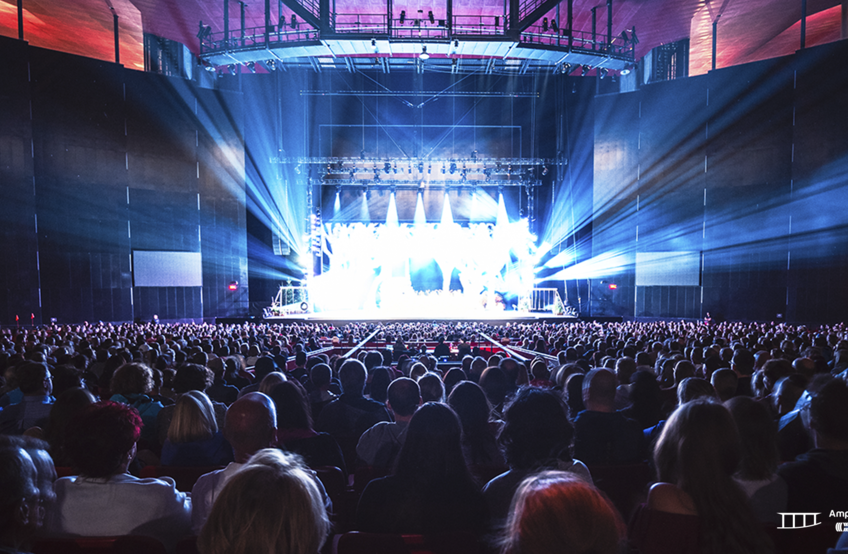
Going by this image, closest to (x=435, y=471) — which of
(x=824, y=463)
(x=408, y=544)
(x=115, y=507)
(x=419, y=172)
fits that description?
(x=408, y=544)

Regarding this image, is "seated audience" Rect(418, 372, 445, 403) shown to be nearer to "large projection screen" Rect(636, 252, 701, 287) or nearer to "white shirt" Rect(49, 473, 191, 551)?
"white shirt" Rect(49, 473, 191, 551)

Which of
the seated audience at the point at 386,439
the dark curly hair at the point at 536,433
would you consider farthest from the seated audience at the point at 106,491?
the dark curly hair at the point at 536,433

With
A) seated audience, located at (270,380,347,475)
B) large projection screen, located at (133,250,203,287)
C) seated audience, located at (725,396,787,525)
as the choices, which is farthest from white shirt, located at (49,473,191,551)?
large projection screen, located at (133,250,203,287)

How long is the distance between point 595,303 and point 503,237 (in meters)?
4.80

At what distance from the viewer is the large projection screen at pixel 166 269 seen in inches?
713

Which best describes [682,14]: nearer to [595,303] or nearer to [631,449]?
[595,303]

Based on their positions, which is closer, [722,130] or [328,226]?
[722,130]

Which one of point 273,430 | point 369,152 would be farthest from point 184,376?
point 369,152

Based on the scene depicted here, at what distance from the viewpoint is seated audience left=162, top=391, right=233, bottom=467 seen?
8.95 ft

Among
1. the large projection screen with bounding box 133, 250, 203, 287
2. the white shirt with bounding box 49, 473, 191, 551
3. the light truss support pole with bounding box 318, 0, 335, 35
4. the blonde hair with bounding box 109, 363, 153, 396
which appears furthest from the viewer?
the large projection screen with bounding box 133, 250, 203, 287

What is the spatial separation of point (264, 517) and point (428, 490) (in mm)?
1003

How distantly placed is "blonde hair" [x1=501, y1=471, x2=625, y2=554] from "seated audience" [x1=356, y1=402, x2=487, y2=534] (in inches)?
34.6

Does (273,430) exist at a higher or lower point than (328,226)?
lower

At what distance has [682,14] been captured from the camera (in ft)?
53.6
